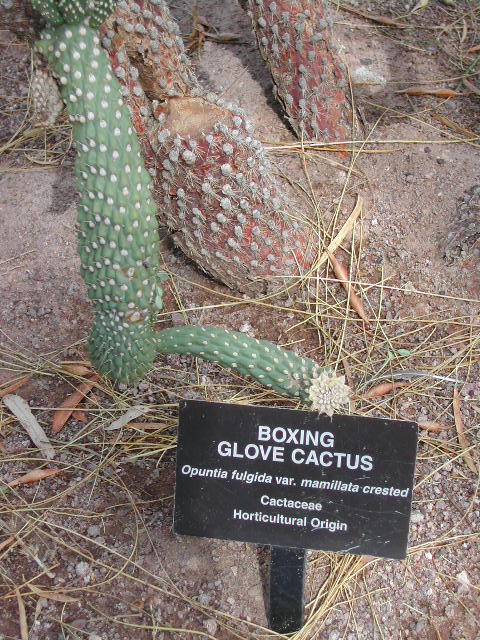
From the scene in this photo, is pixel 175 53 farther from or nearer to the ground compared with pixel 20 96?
farther from the ground

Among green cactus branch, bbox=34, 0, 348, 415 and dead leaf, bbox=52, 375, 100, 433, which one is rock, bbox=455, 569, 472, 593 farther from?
dead leaf, bbox=52, 375, 100, 433

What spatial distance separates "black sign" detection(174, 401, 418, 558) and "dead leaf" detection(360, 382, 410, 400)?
1.34ft

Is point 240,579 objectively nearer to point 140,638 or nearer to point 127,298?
point 140,638

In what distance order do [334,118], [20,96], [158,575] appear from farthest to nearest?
[20,96], [334,118], [158,575]

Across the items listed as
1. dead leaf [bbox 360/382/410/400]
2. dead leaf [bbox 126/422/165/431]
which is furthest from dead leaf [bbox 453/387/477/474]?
dead leaf [bbox 126/422/165/431]

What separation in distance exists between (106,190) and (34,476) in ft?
2.34

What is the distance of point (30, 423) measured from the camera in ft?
5.48

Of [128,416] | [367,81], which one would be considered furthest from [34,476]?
[367,81]

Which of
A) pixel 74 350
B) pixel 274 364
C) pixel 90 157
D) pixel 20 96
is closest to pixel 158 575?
pixel 274 364

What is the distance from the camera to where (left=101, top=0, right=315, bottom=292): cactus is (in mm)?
1620

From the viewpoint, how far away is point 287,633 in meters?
1.38

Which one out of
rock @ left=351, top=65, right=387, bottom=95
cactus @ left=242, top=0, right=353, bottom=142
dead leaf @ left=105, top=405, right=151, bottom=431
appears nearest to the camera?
dead leaf @ left=105, top=405, right=151, bottom=431

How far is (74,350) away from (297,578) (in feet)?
2.70

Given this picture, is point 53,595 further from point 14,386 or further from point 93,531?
point 14,386
